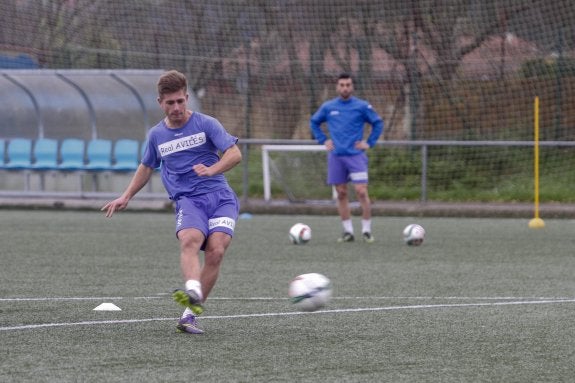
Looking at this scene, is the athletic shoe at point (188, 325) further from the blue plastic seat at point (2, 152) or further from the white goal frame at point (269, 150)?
the blue plastic seat at point (2, 152)

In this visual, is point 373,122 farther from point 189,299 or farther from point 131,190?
point 189,299

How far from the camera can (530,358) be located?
6316mm

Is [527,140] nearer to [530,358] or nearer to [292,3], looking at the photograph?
[292,3]

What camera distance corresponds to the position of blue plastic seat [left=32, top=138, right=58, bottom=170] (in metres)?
22.4

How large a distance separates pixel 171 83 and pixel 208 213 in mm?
859

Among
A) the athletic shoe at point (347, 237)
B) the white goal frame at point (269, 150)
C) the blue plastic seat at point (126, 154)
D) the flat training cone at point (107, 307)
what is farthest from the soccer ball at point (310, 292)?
the blue plastic seat at point (126, 154)

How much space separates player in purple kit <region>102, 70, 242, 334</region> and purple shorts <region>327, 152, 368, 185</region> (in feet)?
25.3

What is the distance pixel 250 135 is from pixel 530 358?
16.5m

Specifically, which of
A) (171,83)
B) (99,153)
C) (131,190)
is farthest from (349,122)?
(171,83)

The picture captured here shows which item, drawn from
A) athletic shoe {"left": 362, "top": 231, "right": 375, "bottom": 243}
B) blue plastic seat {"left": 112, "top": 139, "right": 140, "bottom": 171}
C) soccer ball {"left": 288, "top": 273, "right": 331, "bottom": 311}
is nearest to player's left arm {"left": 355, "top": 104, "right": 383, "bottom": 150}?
athletic shoe {"left": 362, "top": 231, "right": 375, "bottom": 243}

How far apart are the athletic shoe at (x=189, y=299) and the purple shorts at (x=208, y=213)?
73 centimetres

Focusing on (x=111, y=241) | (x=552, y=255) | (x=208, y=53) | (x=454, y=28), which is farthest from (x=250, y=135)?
(x=552, y=255)

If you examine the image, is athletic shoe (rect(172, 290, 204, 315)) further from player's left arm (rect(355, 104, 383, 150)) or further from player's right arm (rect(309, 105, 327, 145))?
player's right arm (rect(309, 105, 327, 145))

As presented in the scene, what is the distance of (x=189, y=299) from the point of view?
6.61m
